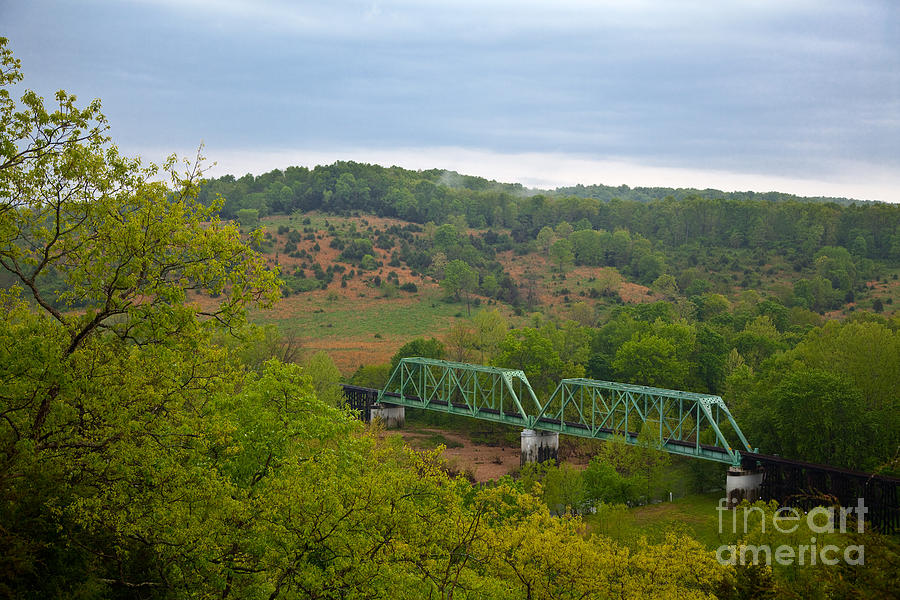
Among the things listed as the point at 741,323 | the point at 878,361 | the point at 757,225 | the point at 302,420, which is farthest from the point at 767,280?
the point at 302,420

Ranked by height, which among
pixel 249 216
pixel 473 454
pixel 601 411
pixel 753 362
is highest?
pixel 249 216

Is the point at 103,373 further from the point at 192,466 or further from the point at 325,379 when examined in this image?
the point at 325,379

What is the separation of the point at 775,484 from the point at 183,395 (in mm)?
39053

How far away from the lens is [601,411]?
5919 centimetres

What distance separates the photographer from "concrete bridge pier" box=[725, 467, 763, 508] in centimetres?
4625

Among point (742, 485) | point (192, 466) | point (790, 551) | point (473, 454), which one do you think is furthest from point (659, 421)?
point (192, 466)

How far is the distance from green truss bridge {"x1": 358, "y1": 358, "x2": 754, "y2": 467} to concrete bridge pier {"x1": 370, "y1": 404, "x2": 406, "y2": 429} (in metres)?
0.74

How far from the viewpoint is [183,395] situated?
16.4 metres

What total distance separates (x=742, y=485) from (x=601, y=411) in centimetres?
1416

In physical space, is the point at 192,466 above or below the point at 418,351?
above

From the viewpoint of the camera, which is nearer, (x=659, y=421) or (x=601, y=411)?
(x=659, y=421)

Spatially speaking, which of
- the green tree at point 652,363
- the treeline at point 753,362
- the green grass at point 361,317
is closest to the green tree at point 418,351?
the treeline at point 753,362

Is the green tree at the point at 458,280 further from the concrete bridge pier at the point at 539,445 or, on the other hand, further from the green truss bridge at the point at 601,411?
the concrete bridge pier at the point at 539,445

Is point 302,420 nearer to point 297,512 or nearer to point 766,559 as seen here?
point 297,512
